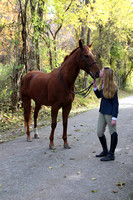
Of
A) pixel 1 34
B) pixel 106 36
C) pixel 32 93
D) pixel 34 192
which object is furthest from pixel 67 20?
pixel 34 192

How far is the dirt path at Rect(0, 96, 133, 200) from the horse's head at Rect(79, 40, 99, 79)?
6.15 feet

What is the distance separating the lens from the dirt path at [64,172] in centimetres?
281

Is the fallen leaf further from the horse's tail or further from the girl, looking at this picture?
the horse's tail

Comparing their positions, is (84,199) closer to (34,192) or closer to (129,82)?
(34,192)

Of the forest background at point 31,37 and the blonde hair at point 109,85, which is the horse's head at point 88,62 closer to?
the blonde hair at point 109,85

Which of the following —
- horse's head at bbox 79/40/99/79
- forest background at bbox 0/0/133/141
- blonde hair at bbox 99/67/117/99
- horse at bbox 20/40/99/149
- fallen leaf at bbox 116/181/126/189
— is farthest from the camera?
forest background at bbox 0/0/133/141

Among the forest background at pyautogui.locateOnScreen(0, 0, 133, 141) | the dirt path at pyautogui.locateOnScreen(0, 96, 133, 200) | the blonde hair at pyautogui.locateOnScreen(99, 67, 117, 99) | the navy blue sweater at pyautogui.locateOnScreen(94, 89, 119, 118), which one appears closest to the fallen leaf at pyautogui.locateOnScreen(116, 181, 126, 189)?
the dirt path at pyautogui.locateOnScreen(0, 96, 133, 200)

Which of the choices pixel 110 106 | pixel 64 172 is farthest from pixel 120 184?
pixel 110 106

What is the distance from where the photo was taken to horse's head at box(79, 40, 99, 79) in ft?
14.0

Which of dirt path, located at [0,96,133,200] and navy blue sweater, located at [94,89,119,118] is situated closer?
dirt path, located at [0,96,133,200]

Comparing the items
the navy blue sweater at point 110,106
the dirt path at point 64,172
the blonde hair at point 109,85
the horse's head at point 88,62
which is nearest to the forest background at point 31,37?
the dirt path at point 64,172

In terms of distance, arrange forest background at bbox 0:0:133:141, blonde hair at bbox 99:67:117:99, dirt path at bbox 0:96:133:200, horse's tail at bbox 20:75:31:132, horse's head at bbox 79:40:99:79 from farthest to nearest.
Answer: forest background at bbox 0:0:133:141 → horse's tail at bbox 20:75:31:132 → horse's head at bbox 79:40:99:79 → blonde hair at bbox 99:67:117:99 → dirt path at bbox 0:96:133:200

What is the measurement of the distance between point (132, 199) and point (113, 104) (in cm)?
183

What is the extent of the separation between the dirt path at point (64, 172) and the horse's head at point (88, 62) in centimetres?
187
